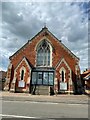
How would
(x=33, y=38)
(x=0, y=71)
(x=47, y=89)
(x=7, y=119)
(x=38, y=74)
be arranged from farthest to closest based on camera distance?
(x=0, y=71) → (x=33, y=38) → (x=38, y=74) → (x=47, y=89) → (x=7, y=119)

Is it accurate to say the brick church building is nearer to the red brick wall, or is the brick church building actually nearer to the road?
the red brick wall

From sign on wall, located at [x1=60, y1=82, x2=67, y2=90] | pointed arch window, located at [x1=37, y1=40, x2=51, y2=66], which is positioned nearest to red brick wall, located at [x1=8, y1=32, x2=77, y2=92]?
pointed arch window, located at [x1=37, y1=40, x2=51, y2=66]

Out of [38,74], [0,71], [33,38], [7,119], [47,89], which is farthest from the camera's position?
[0,71]

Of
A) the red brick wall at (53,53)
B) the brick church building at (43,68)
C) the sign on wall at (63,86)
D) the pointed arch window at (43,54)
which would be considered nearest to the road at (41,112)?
the brick church building at (43,68)

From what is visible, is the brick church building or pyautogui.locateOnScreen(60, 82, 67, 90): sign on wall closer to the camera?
pyautogui.locateOnScreen(60, 82, 67, 90): sign on wall

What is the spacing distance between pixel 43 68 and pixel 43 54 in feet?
9.11

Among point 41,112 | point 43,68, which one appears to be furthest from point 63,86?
point 41,112

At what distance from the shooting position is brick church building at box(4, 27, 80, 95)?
29.4m

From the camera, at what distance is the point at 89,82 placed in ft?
102

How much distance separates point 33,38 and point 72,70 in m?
9.28

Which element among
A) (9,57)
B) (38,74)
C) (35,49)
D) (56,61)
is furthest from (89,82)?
(9,57)

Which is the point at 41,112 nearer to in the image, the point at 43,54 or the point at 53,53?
the point at 53,53

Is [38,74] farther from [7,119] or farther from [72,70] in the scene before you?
[7,119]

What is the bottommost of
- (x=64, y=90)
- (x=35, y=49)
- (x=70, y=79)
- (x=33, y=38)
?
(x=64, y=90)
